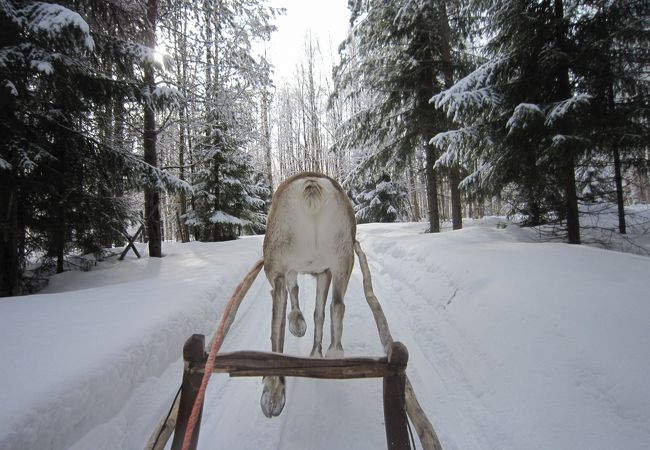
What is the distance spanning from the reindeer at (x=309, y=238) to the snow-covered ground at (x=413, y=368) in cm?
54

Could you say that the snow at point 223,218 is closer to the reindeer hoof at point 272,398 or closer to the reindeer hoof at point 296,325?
the reindeer hoof at point 296,325

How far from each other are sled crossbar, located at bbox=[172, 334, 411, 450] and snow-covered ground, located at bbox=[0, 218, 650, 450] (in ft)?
2.63

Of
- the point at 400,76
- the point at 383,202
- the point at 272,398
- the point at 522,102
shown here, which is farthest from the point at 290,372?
the point at 383,202

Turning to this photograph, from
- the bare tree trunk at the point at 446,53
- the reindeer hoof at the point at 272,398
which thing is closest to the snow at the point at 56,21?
the reindeer hoof at the point at 272,398

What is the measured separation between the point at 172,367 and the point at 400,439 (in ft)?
7.51

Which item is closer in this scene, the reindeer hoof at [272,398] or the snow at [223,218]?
the reindeer hoof at [272,398]

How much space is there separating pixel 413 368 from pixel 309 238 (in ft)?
5.01

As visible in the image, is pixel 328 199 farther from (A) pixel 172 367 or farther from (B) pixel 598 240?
(B) pixel 598 240

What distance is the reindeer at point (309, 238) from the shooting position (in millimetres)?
2084

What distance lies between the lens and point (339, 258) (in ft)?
7.29

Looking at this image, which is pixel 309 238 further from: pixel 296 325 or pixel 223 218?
pixel 223 218

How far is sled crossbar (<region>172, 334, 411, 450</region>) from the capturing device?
1261 mm

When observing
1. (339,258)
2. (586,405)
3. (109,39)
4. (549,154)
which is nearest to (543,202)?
(549,154)

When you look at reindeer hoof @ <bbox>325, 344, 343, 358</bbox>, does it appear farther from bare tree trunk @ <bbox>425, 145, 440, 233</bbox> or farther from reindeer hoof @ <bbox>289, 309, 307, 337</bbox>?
bare tree trunk @ <bbox>425, 145, 440, 233</bbox>
